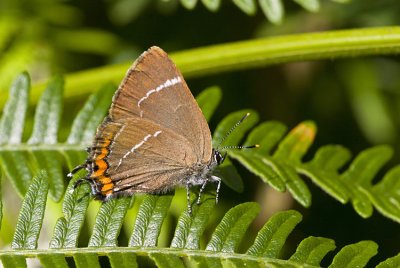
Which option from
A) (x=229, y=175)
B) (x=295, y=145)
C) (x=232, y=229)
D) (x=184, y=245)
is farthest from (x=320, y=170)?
(x=184, y=245)

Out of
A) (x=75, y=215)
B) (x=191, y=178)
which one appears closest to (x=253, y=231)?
(x=191, y=178)

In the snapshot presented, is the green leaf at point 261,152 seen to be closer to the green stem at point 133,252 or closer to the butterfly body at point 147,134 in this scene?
the butterfly body at point 147,134

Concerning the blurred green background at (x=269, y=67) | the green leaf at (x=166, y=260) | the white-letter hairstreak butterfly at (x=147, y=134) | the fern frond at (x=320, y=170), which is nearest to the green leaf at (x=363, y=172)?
the fern frond at (x=320, y=170)

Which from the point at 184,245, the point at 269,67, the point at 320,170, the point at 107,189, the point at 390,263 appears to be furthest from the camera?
the point at 269,67

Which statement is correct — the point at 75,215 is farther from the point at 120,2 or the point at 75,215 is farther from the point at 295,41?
the point at 120,2

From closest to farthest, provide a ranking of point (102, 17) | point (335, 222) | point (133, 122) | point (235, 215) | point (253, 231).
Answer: point (235, 215), point (133, 122), point (253, 231), point (335, 222), point (102, 17)

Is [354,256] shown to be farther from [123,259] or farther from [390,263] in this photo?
[123,259]

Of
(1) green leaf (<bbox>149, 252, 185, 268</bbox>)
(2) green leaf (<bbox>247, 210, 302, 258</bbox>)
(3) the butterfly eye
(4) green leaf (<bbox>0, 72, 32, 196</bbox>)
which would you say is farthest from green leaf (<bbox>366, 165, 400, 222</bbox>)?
(4) green leaf (<bbox>0, 72, 32, 196</bbox>)
